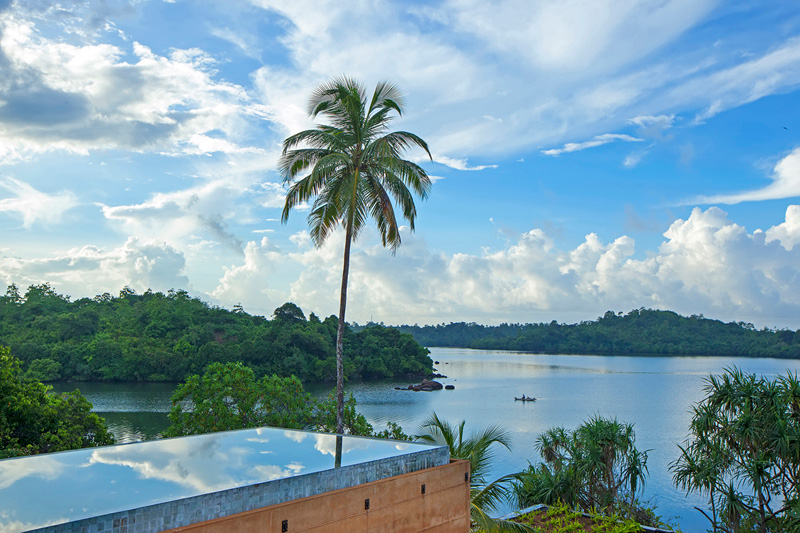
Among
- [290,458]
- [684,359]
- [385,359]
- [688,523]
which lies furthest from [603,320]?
[290,458]

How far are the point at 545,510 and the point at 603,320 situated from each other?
494 ft

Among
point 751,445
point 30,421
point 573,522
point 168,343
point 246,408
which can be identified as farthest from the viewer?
point 168,343

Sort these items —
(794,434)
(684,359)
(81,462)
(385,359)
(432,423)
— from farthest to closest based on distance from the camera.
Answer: (684,359), (385,359), (794,434), (432,423), (81,462)

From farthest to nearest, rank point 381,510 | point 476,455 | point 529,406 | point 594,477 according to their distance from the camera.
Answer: point 529,406
point 594,477
point 476,455
point 381,510

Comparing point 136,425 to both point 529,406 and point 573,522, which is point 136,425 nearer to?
point 573,522

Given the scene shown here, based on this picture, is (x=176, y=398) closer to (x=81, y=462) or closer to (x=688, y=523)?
(x=81, y=462)

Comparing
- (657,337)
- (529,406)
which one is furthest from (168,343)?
(657,337)

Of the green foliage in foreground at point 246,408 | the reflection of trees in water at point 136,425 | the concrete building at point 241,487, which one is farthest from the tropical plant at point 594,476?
the reflection of trees in water at point 136,425

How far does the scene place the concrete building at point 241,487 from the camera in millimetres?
5168

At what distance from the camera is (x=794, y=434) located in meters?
14.6

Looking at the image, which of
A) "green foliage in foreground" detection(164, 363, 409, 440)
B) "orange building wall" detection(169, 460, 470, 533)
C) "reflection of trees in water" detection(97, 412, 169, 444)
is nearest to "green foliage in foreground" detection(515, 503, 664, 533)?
"green foliage in foreground" detection(164, 363, 409, 440)

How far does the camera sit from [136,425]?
35.8 meters

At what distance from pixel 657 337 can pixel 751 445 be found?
Answer: 440 ft

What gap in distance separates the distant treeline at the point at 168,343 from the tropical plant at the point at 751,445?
48.9 metres
